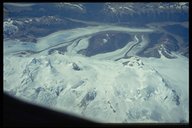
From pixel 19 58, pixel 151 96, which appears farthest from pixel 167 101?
pixel 19 58

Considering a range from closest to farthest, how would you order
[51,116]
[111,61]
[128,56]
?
[51,116]
[111,61]
[128,56]

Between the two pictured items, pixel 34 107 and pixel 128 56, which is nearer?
pixel 34 107

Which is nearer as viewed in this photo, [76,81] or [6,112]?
[6,112]

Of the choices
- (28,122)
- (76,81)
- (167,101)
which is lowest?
(167,101)

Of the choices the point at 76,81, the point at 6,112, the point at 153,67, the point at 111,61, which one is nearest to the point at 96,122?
the point at 6,112

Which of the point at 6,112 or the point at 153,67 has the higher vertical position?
the point at 6,112

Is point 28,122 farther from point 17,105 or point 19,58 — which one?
point 19,58

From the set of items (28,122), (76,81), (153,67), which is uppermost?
(28,122)

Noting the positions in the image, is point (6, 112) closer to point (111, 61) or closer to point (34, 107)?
point (34, 107)

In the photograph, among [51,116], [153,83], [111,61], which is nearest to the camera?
[51,116]
